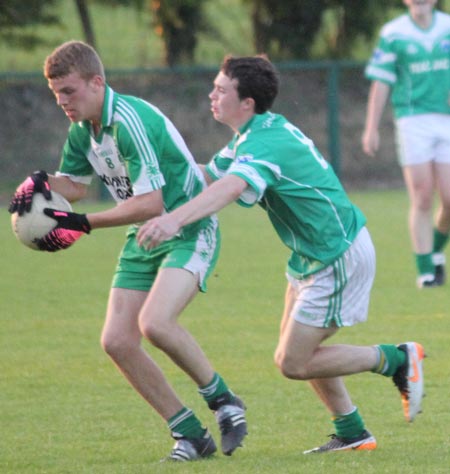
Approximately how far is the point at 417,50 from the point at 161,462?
5529 mm

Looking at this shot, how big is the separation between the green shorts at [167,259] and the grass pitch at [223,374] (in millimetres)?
741

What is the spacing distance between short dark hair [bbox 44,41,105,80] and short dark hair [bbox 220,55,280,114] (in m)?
0.56

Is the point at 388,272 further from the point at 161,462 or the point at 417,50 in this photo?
the point at 161,462

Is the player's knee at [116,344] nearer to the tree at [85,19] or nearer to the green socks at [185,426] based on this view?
the green socks at [185,426]

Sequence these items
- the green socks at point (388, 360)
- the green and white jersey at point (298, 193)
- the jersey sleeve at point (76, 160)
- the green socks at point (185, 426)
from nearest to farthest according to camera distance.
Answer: the green and white jersey at point (298, 193), the green socks at point (185, 426), the green socks at point (388, 360), the jersey sleeve at point (76, 160)

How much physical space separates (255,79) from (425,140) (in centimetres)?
486

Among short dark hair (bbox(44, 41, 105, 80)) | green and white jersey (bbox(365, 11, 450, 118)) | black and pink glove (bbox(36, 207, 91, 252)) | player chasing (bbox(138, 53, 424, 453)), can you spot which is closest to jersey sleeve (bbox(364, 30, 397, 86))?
green and white jersey (bbox(365, 11, 450, 118))

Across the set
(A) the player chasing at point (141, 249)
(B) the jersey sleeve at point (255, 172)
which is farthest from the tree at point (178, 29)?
(B) the jersey sleeve at point (255, 172)

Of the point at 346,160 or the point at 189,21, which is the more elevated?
the point at 189,21

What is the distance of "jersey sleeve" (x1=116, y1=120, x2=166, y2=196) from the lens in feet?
17.5

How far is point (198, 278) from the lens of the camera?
17.9ft

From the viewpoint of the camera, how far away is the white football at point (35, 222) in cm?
528

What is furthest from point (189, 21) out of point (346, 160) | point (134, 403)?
point (134, 403)

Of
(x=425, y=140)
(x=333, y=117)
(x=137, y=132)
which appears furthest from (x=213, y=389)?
(x=333, y=117)
